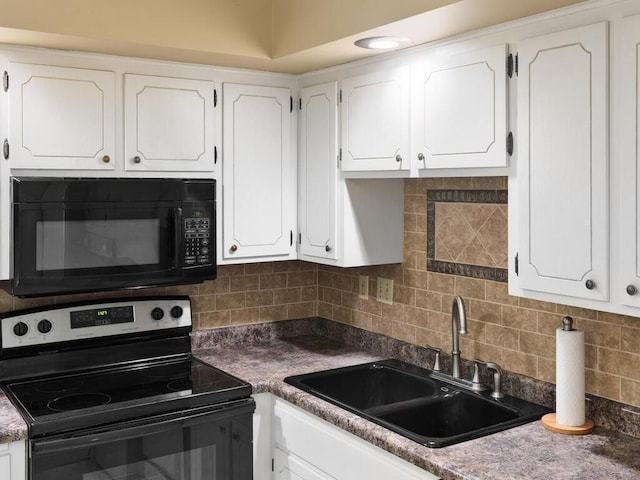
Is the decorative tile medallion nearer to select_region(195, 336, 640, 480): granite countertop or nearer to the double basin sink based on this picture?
the double basin sink

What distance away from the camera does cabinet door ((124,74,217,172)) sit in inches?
104

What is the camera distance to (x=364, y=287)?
10.3ft

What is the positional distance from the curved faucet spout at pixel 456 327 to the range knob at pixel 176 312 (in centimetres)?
115

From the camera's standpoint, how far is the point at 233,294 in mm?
3221

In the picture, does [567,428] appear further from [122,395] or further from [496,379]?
[122,395]

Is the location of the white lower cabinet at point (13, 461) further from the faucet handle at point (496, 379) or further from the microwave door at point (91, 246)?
the faucet handle at point (496, 379)

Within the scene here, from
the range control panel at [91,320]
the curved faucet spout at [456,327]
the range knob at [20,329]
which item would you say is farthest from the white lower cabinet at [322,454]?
the range knob at [20,329]

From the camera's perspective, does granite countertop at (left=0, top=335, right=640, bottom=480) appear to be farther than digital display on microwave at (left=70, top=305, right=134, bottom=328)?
No

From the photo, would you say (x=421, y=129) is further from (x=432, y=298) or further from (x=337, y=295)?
(x=337, y=295)

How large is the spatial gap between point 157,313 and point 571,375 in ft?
5.48

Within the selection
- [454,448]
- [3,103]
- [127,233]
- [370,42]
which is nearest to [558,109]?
[370,42]

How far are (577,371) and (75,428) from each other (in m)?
1.53

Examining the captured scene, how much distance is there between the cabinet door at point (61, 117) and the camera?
2418 millimetres

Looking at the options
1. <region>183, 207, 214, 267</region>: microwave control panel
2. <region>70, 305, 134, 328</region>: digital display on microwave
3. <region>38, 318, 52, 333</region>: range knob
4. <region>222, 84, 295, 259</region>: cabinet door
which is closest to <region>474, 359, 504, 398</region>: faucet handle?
<region>222, 84, 295, 259</region>: cabinet door
